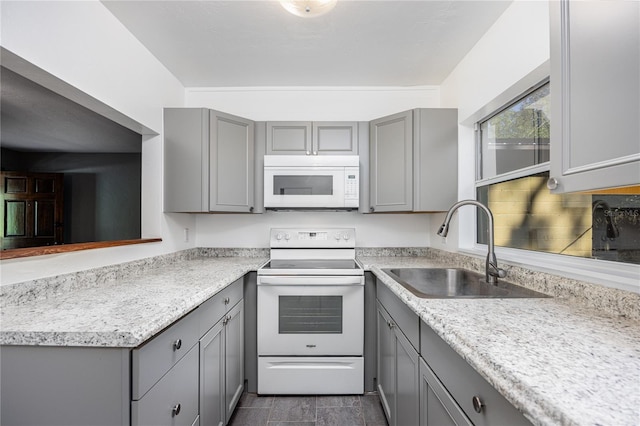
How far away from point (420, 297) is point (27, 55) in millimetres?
1803

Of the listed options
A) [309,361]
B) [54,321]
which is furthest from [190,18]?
[309,361]

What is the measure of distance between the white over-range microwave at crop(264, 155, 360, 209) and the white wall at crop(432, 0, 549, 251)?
806mm

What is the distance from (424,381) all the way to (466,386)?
14.1 inches

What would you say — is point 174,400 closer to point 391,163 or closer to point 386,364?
point 386,364

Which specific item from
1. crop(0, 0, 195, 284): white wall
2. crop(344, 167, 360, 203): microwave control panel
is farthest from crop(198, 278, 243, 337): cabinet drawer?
crop(344, 167, 360, 203): microwave control panel

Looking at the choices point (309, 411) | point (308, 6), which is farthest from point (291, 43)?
point (309, 411)

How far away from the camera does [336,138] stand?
2404mm

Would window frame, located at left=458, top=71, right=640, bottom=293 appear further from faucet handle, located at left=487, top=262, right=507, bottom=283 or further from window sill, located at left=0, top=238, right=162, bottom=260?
window sill, located at left=0, top=238, right=162, bottom=260

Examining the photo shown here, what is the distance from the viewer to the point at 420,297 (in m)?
1.17

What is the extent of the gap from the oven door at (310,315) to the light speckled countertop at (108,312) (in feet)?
1.72

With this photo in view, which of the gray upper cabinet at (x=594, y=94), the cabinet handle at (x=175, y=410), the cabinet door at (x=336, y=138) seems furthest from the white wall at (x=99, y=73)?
the gray upper cabinet at (x=594, y=94)

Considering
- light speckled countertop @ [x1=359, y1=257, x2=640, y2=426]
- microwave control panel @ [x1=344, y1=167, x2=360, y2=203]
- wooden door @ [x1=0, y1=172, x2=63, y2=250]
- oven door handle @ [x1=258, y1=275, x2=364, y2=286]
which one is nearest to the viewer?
light speckled countertop @ [x1=359, y1=257, x2=640, y2=426]

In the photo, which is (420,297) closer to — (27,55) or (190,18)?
(27,55)

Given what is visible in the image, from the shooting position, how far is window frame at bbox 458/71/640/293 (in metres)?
1.00
